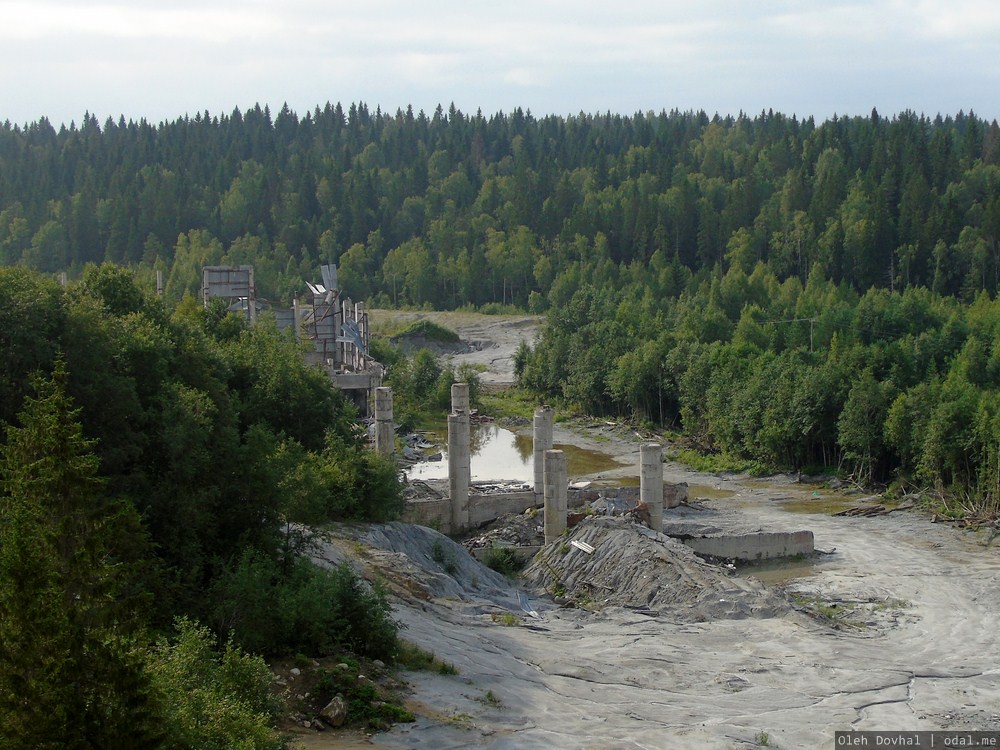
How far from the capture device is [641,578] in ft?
104

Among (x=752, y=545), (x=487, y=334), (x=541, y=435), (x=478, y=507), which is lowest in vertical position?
(x=752, y=545)

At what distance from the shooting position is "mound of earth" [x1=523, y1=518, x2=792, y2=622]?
30062mm

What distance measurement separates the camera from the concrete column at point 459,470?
127 ft

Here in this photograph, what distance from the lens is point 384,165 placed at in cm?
14900

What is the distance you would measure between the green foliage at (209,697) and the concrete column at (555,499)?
18.7m

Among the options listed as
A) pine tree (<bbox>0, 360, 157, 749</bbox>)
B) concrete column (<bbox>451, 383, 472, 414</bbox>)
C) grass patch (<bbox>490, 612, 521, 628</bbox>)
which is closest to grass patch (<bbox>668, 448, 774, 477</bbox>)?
concrete column (<bbox>451, 383, 472, 414</bbox>)

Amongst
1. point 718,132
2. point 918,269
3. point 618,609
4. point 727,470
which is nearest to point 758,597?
point 618,609

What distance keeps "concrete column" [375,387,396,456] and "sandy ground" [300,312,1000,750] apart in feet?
28.7

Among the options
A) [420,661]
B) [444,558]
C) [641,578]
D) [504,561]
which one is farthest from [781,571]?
[420,661]

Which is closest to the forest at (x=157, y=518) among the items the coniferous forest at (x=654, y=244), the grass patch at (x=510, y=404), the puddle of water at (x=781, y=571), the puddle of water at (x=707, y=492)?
the puddle of water at (x=781, y=571)

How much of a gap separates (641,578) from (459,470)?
858 cm

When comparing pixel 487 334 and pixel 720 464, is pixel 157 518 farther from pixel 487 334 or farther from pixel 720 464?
pixel 487 334

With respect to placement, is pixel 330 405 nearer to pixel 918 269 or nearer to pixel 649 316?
pixel 649 316

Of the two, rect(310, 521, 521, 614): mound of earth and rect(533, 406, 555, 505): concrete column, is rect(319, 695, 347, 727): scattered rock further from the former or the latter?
rect(533, 406, 555, 505): concrete column
